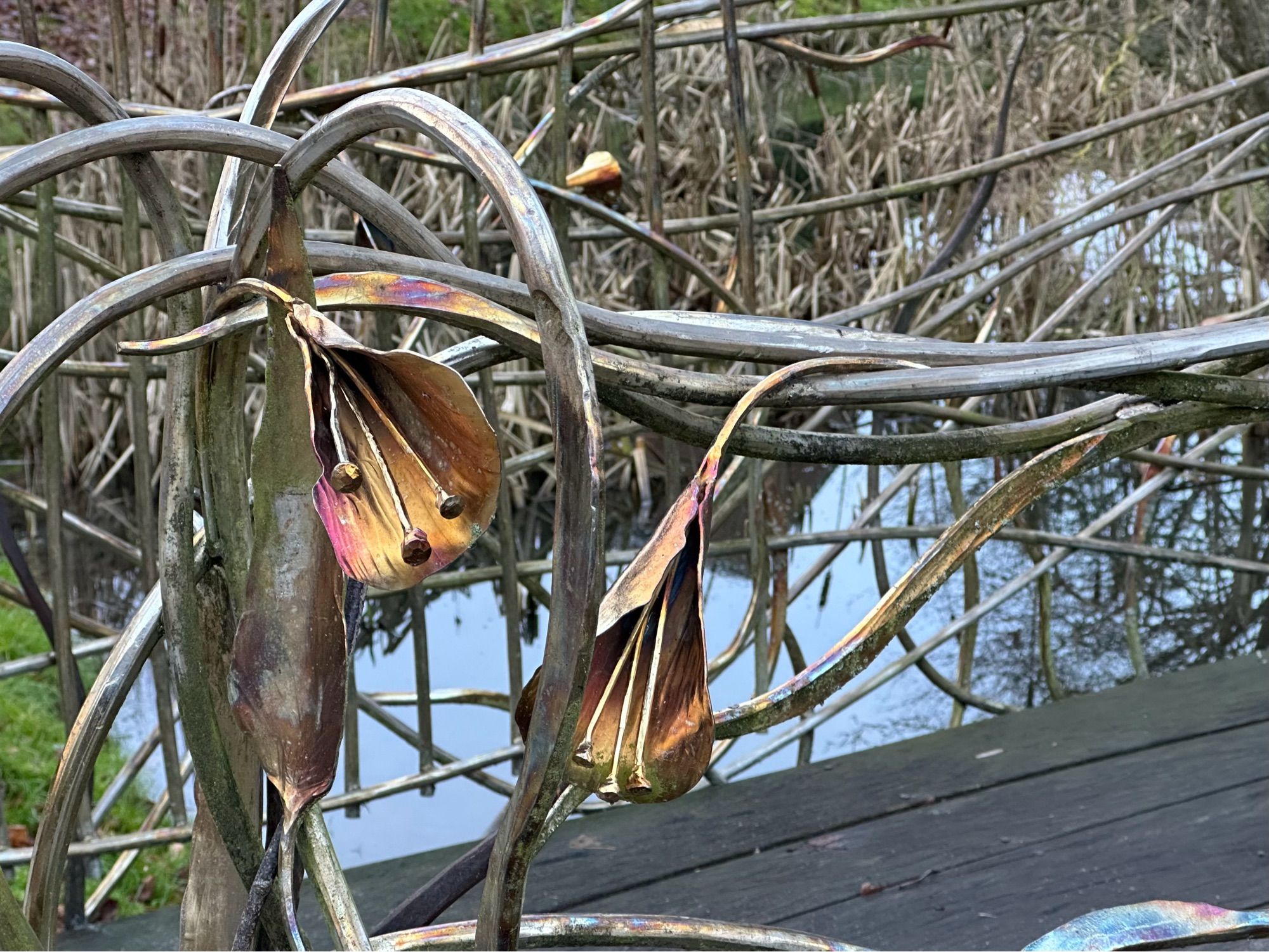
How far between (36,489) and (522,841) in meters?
2.62

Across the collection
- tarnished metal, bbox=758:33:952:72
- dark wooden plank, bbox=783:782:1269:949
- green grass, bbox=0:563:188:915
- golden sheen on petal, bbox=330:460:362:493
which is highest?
tarnished metal, bbox=758:33:952:72

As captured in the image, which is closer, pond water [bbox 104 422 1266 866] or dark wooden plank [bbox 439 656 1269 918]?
dark wooden plank [bbox 439 656 1269 918]

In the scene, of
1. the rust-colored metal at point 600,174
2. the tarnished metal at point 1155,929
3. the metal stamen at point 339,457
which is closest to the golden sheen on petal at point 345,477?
the metal stamen at point 339,457

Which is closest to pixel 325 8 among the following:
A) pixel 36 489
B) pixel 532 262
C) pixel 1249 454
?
pixel 532 262

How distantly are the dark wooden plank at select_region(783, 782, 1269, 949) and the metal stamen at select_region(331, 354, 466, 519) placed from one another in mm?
540

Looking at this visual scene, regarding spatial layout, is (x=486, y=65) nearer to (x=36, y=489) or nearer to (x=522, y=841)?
(x=522, y=841)

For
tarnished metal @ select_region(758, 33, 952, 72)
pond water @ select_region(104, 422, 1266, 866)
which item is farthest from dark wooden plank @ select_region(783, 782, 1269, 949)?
pond water @ select_region(104, 422, 1266, 866)

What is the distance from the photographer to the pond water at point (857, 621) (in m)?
1.63

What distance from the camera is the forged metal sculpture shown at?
0.66ft

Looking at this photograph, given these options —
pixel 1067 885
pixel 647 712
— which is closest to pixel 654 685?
pixel 647 712

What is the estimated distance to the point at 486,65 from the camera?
650mm

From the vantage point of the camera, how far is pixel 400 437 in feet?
0.67

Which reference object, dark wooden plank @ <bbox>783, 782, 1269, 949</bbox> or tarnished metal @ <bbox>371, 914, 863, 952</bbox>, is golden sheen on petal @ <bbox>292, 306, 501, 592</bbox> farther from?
dark wooden plank @ <bbox>783, 782, 1269, 949</bbox>

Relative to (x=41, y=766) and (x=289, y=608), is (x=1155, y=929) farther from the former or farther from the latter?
(x=41, y=766)
